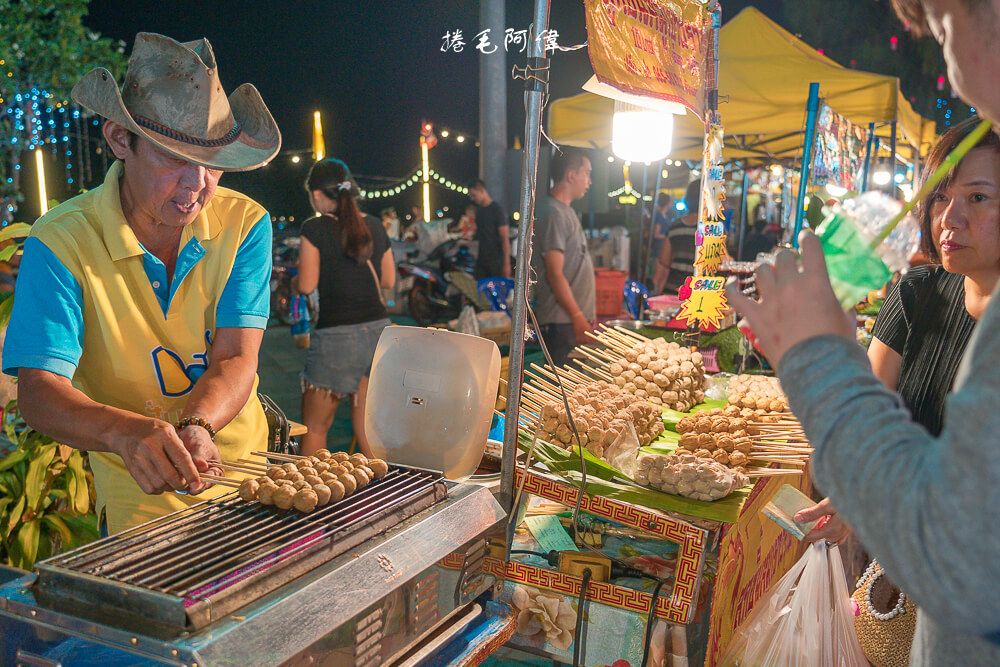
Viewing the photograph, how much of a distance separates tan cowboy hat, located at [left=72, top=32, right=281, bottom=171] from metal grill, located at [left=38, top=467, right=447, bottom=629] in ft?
3.16

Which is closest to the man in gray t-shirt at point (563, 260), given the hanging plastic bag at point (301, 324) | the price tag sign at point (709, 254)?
the price tag sign at point (709, 254)

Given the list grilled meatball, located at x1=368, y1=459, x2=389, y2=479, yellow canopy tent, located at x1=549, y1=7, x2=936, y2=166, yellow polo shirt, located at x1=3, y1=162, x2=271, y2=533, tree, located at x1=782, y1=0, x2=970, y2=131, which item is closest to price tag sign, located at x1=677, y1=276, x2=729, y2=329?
grilled meatball, located at x1=368, y1=459, x2=389, y2=479

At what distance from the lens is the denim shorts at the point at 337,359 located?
15.5ft

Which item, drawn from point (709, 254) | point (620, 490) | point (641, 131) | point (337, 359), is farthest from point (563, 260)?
point (620, 490)

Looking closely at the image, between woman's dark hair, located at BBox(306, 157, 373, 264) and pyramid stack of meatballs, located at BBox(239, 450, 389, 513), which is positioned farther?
woman's dark hair, located at BBox(306, 157, 373, 264)

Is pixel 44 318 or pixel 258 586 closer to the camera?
pixel 258 586

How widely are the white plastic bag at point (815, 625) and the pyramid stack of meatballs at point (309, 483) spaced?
158cm

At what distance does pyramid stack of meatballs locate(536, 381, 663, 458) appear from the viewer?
2.83 m

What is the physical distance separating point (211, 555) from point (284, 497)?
0.79ft

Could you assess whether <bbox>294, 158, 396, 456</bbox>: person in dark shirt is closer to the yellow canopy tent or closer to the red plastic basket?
the yellow canopy tent

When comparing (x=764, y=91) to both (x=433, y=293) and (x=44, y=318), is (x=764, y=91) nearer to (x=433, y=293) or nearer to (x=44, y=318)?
(x=433, y=293)

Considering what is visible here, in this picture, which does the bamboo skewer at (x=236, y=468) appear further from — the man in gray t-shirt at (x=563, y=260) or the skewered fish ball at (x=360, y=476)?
the man in gray t-shirt at (x=563, y=260)

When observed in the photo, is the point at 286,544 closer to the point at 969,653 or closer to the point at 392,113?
the point at 969,653

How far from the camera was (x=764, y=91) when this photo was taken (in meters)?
7.79
